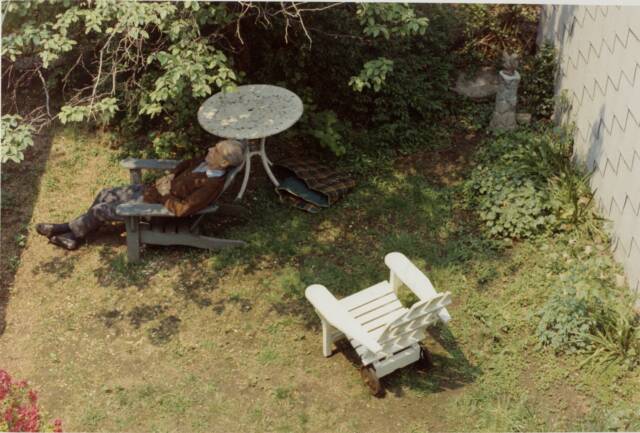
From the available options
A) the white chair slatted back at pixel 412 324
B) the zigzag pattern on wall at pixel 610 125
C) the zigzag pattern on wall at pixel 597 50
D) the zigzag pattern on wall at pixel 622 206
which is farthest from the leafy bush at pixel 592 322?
the zigzag pattern on wall at pixel 597 50

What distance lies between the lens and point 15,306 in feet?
21.7

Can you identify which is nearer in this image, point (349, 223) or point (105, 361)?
point (105, 361)

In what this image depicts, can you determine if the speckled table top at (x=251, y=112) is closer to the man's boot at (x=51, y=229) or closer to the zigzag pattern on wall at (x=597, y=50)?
the man's boot at (x=51, y=229)

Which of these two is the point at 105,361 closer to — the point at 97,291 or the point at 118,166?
the point at 97,291

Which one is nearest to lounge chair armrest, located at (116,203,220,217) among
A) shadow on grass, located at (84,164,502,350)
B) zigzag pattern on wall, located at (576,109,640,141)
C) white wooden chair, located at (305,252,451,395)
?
shadow on grass, located at (84,164,502,350)

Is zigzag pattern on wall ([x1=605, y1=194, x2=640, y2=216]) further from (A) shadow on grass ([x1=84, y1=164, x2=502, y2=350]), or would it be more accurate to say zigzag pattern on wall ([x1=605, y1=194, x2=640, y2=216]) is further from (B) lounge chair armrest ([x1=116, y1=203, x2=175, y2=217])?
(B) lounge chair armrest ([x1=116, y1=203, x2=175, y2=217])

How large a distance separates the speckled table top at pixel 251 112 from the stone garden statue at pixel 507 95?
227 centimetres

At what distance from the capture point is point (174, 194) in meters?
6.77

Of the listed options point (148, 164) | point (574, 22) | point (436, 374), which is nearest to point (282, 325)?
point (436, 374)

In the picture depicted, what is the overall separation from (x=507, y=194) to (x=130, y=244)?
3.54 metres

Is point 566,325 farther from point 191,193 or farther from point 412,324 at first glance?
point 191,193

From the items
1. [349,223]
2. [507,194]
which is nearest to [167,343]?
[349,223]

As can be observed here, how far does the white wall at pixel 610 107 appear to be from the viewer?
633 centimetres

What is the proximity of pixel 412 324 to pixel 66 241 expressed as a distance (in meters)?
3.46
